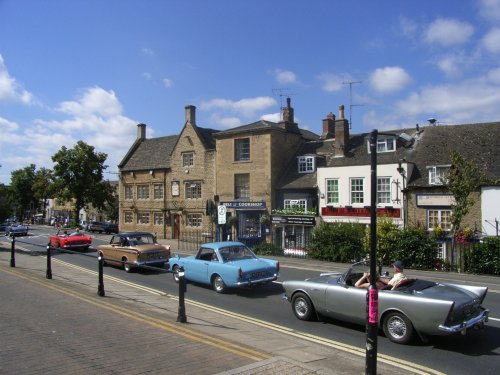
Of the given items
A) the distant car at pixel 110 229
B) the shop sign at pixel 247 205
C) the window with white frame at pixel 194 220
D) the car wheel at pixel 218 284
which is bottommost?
the distant car at pixel 110 229

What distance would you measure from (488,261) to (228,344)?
1534 centimetres

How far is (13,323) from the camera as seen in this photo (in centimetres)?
841

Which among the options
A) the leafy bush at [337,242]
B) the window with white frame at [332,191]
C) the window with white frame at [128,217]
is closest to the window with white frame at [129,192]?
the window with white frame at [128,217]

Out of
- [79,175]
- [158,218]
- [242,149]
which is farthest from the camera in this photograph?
[79,175]

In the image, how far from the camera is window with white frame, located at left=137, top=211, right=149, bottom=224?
4658cm

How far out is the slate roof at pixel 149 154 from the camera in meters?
46.1

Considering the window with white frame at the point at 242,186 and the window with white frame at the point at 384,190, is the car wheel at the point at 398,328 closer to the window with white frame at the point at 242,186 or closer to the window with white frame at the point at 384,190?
the window with white frame at the point at 384,190

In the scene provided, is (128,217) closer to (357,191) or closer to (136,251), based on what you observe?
(357,191)

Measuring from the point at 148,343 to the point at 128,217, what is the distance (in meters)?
43.5

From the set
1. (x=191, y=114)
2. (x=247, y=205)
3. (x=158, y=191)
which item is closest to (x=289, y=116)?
(x=191, y=114)

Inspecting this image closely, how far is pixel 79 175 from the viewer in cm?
5844

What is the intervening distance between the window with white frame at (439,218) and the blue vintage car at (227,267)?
Answer: 16023 millimetres

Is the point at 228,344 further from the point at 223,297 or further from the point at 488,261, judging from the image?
the point at 488,261

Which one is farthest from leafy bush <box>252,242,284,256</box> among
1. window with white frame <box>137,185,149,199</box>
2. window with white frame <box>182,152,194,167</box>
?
window with white frame <box>137,185,149,199</box>
